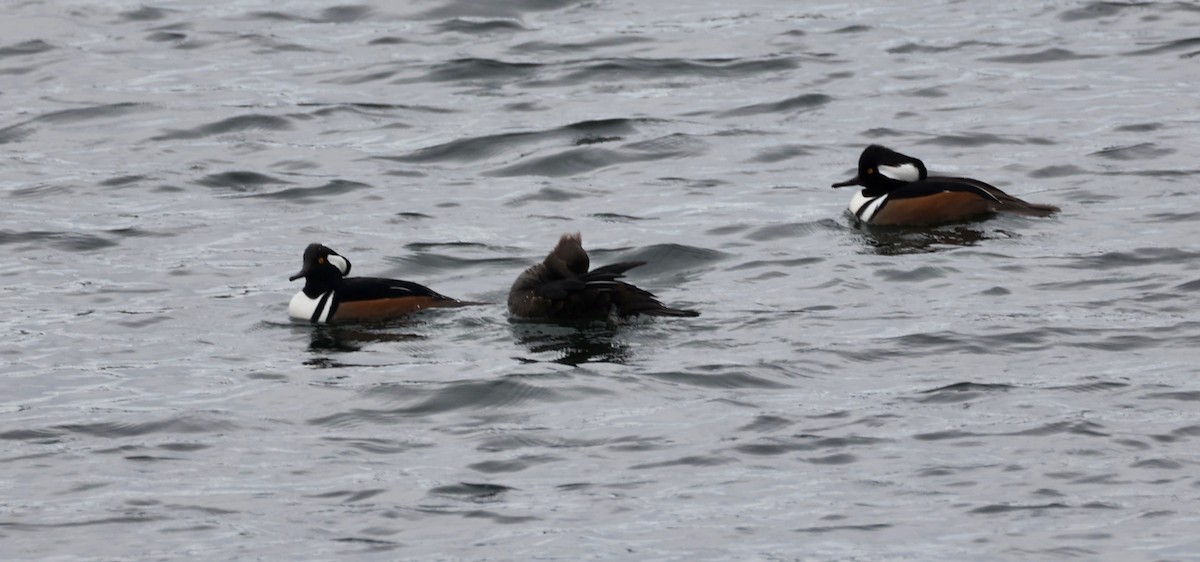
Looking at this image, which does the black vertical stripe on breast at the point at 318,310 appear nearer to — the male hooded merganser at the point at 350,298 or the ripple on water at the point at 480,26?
the male hooded merganser at the point at 350,298

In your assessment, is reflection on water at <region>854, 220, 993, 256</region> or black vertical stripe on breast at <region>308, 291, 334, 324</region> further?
reflection on water at <region>854, 220, 993, 256</region>

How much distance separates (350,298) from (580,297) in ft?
5.08

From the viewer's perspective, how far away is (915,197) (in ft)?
49.2

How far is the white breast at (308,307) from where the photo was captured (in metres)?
12.7

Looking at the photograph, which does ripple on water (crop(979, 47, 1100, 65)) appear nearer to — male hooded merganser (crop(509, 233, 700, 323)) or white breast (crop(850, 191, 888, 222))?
white breast (crop(850, 191, 888, 222))

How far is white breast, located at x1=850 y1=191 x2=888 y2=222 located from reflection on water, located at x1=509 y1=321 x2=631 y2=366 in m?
3.59

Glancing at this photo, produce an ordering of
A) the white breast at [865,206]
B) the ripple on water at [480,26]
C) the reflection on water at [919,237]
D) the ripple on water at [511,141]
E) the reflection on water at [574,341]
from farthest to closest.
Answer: the ripple on water at [480,26]
the ripple on water at [511,141]
the white breast at [865,206]
the reflection on water at [919,237]
the reflection on water at [574,341]

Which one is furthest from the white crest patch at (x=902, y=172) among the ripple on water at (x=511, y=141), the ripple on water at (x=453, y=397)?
the ripple on water at (x=453, y=397)

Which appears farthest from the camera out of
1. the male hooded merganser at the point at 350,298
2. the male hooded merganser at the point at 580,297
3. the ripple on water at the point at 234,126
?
the ripple on water at the point at 234,126


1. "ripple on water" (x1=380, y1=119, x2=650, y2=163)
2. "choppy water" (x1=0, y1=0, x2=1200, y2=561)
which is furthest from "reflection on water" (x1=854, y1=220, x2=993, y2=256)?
"ripple on water" (x1=380, y1=119, x2=650, y2=163)

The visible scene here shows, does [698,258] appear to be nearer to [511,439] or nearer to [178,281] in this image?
[178,281]

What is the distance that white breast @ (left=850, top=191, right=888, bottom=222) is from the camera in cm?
1519

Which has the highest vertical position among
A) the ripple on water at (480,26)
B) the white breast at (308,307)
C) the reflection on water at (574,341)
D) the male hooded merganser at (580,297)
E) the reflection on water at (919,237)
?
the ripple on water at (480,26)

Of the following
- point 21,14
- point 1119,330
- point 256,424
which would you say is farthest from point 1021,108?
point 21,14
